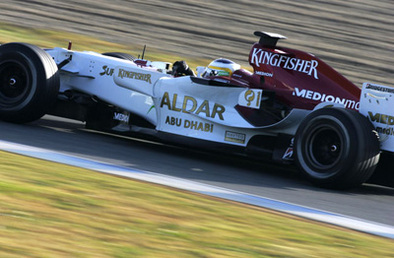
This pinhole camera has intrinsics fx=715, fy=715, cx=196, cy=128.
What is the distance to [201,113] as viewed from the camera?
23.9ft

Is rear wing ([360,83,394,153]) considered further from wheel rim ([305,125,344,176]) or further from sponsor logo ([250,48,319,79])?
sponsor logo ([250,48,319,79])

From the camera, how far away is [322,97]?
708cm

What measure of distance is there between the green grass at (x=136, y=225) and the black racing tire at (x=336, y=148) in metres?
1.45

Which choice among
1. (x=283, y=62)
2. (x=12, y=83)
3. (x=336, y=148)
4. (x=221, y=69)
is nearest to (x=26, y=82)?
(x=12, y=83)

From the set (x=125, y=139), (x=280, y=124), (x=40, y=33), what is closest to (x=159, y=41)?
(x=40, y=33)

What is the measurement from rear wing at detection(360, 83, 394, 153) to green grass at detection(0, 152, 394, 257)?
186 cm

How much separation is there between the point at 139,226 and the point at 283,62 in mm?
3664

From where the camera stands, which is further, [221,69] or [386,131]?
[221,69]

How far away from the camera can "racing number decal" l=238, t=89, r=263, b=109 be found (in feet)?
23.0

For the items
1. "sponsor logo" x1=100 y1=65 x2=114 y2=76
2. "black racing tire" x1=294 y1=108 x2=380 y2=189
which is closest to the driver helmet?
"sponsor logo" x1=100 y1=65 x2=114 y2=76

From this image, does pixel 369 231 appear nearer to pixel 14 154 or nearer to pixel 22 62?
pixel 14 154

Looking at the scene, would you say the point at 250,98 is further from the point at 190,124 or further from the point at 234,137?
the point at 190,124

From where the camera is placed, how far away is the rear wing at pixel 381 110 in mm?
6348

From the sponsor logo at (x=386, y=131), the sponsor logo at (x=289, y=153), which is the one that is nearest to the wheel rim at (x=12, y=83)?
the sponsor logo at (x=289, y=153)
